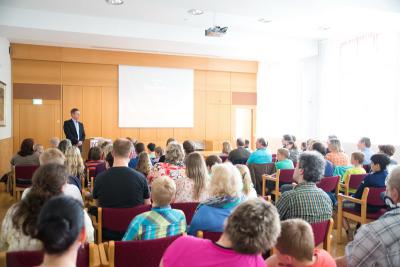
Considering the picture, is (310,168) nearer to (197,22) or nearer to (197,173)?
(197,173)

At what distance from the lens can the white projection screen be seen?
37.1 ft

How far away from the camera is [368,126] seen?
876 cm

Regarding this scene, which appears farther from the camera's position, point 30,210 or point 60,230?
point 30,210

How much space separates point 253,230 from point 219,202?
1.06 meters

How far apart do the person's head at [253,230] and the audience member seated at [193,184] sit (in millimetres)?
2019

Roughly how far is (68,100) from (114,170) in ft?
27.1

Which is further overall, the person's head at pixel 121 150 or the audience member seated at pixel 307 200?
the person's head at pixel 121 150

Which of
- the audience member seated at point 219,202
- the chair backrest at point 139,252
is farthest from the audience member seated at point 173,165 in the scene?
the chair backrest at point 139,252

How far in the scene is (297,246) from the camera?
1644mm

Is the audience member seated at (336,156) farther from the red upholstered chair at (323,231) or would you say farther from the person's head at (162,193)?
the person's head at (162,193)

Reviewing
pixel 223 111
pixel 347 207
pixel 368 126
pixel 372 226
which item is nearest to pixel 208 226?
pixel 372 226

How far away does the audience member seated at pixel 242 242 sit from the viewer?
1.50 m

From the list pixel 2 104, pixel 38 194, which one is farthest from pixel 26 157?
pixel 38 194

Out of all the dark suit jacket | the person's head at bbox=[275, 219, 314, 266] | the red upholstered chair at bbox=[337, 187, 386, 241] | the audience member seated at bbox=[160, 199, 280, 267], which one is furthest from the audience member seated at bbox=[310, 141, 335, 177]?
the dark suit jacket
